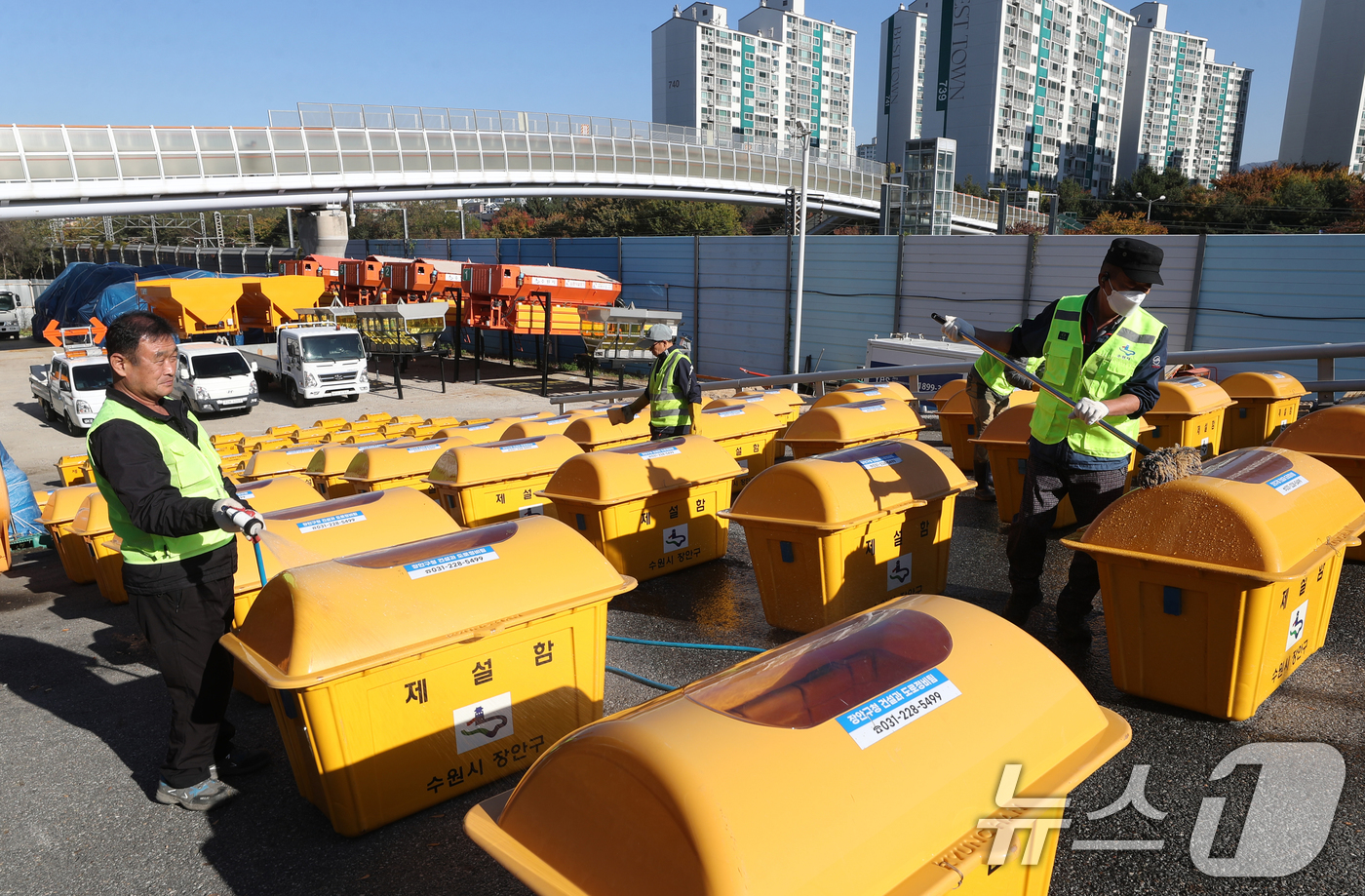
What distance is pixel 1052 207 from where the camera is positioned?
75.3 ft

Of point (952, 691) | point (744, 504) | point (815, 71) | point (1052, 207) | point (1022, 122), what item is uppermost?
point (815, 71)

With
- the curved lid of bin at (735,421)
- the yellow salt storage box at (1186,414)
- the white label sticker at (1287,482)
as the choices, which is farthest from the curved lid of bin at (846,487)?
the curved lid of bin at (735,421)

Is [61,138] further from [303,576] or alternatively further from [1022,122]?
[1022,122]

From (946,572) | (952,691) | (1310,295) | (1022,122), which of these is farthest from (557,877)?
(1022,122)

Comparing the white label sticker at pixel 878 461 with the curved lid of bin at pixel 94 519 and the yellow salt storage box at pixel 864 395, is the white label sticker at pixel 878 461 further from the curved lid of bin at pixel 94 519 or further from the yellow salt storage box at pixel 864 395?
the curved lid of bin at pixel 94 519

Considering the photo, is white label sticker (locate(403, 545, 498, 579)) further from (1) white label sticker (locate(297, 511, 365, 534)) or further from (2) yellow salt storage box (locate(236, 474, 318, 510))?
(2) yellow salt storage box (locate(236, 474, 318, 510))

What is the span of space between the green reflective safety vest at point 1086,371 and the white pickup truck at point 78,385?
20806 mm

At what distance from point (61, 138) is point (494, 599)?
30380mm

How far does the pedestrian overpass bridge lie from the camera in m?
25.3

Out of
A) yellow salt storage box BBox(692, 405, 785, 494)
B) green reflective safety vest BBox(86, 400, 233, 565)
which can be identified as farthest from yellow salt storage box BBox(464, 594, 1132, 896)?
yellow salt storage box BBox(692, 405, 785, 494)

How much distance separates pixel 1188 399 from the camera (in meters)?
6.48

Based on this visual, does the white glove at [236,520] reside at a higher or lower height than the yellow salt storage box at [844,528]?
higher

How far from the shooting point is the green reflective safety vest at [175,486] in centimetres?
315

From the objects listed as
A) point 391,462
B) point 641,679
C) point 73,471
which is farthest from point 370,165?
point 641,679
